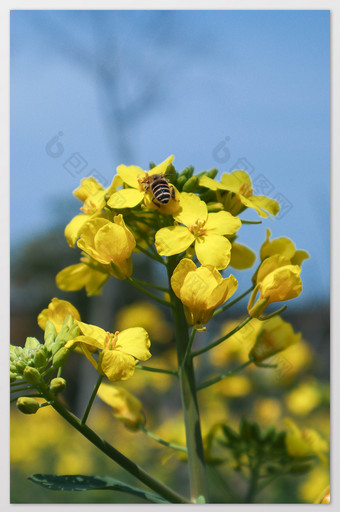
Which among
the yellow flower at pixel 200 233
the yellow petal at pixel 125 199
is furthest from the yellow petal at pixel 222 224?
the yellow petal at pixel 125 199

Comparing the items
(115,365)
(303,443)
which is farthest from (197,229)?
(303,443)

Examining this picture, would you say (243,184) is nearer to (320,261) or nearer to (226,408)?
(320,261)

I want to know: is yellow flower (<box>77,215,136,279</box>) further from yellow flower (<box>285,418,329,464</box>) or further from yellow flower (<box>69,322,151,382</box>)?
yellow flower (<box>285,418,329,464</box>)

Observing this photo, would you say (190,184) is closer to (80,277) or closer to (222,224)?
(222,224)

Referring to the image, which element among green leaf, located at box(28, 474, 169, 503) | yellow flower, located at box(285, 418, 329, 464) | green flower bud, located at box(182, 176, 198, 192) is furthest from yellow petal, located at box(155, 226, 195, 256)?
yellow flower, located at box(285, 418, 329, 464)

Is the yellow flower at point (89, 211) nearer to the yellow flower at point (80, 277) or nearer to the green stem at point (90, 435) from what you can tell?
the yellow flower at point (80, 277)
